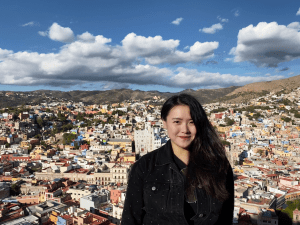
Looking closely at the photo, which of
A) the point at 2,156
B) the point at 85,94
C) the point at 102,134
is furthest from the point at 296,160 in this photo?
the point at 85,94

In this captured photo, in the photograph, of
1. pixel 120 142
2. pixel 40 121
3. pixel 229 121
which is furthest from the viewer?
pixel 229 121

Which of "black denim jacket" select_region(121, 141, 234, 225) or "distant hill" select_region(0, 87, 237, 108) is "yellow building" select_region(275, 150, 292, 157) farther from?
"distant hill" select_region(0, 87, 237, 108)

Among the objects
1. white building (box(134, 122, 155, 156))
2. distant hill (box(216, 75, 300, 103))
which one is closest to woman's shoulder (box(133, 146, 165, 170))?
white building (box(134, 122, 155, 156))

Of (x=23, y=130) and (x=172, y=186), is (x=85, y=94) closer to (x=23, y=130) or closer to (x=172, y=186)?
(x=23, y=130)

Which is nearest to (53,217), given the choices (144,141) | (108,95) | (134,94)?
(144,141)

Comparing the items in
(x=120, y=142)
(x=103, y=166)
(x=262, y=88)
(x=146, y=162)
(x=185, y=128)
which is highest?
(x=262, y=88)

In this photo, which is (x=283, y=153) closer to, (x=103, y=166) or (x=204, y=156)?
(x=103, y=166)

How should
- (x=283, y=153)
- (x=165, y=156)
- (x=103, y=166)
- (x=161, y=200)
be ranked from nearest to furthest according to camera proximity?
(x=161, y=200), (x=165, y=156), (x=103, y=166), (x=283, y=153)

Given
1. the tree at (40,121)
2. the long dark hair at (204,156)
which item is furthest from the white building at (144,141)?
the long dark hair at (204,156)
